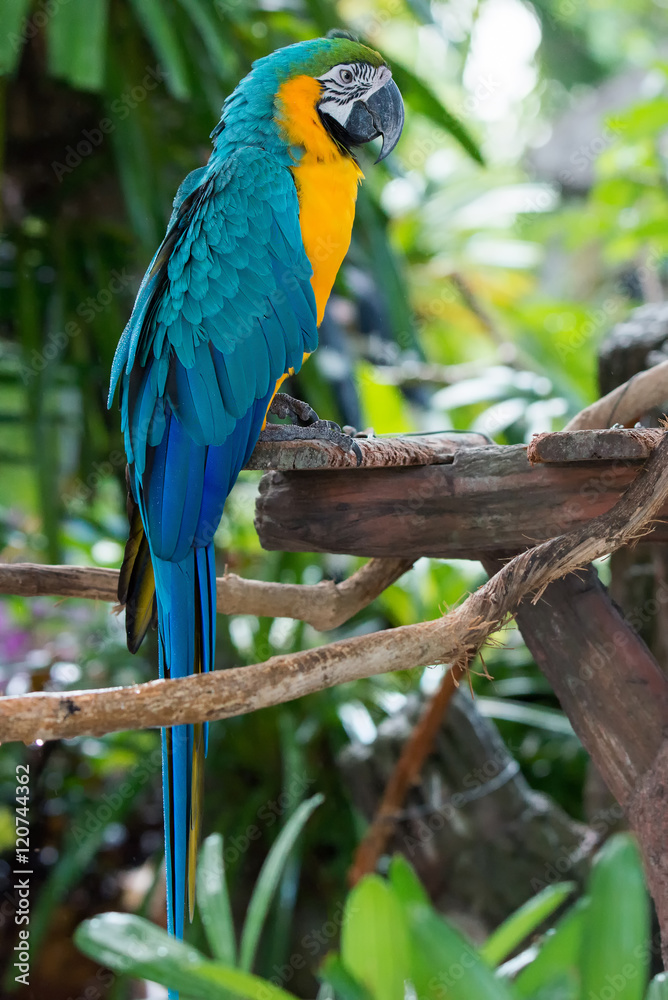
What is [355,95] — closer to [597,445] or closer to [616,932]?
[597,445]

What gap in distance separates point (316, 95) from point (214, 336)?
10.5 inches

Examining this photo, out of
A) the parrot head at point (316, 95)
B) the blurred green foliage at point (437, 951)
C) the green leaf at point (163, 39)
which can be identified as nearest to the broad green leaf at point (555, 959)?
the blurred green foliage at point (437, 951)

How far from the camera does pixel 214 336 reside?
705 millimetres

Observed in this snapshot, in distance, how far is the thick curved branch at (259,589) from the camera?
80 cm

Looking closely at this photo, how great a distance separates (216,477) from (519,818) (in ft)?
2.78

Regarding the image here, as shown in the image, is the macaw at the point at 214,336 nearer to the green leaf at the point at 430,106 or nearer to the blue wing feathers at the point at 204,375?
the blue wing feathers at the point at 204,375

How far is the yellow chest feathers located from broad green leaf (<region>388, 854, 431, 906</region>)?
525 millimetres

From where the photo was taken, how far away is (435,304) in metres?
2.47

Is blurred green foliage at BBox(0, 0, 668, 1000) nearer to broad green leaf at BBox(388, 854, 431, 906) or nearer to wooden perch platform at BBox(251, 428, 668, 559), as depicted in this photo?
wooden perch platform at BBox(251, 428, 668, 559)

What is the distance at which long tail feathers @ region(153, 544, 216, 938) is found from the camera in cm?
67

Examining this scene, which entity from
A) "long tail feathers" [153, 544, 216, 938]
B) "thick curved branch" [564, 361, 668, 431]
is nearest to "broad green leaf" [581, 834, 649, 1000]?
"long tail feathers" [153, 544, 216, 938]

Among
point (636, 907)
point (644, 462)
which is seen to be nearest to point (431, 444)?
point (644, 462)

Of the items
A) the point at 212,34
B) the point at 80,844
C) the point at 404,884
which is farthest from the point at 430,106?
the point at 80,844

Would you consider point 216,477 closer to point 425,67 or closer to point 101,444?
point 101,444
